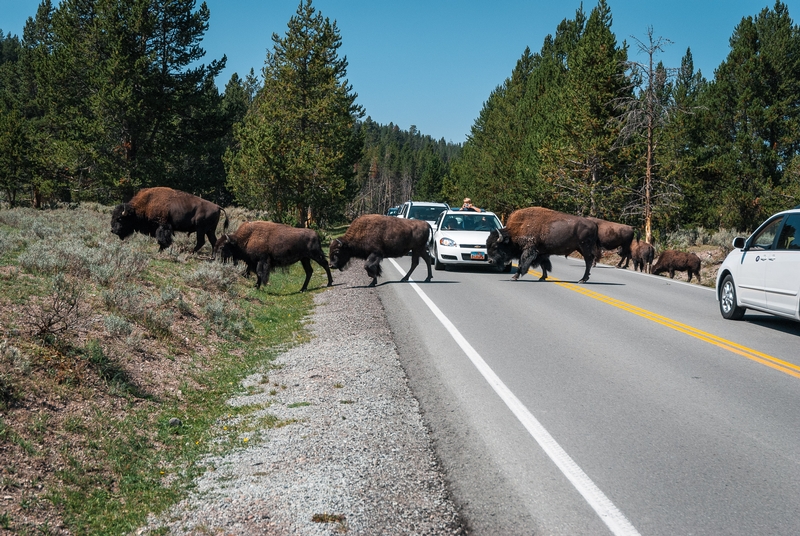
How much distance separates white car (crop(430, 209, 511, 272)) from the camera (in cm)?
1894

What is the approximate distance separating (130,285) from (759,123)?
3669cm

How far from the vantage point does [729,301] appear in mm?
11555

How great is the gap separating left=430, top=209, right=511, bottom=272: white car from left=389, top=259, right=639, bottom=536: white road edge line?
10.6 m

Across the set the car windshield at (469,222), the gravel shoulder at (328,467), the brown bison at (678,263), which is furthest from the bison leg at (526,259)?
the gravel shoulder at (328,467)

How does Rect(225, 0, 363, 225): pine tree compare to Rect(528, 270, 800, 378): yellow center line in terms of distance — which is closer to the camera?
Rect(528, 270, 800, 378): yellow center line

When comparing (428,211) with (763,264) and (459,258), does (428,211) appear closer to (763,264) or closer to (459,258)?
(459,258)

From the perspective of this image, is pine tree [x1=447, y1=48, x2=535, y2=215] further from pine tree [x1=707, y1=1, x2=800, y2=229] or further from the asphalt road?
the asphalt road

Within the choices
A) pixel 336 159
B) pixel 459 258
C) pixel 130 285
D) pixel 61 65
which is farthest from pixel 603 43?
pixel 130 285

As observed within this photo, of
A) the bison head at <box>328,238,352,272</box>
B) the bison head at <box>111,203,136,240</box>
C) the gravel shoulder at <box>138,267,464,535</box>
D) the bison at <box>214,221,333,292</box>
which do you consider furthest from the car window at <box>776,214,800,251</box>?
the bison head at <box>111,203,136,240</box>

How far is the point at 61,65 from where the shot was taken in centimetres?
3027

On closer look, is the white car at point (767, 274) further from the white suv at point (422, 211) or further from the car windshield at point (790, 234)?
the white suv at point (422, 211)

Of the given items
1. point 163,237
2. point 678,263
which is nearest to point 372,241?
point 163,237

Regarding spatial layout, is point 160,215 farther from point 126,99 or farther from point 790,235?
point 790,235

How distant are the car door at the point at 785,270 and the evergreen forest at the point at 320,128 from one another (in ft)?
67.7
